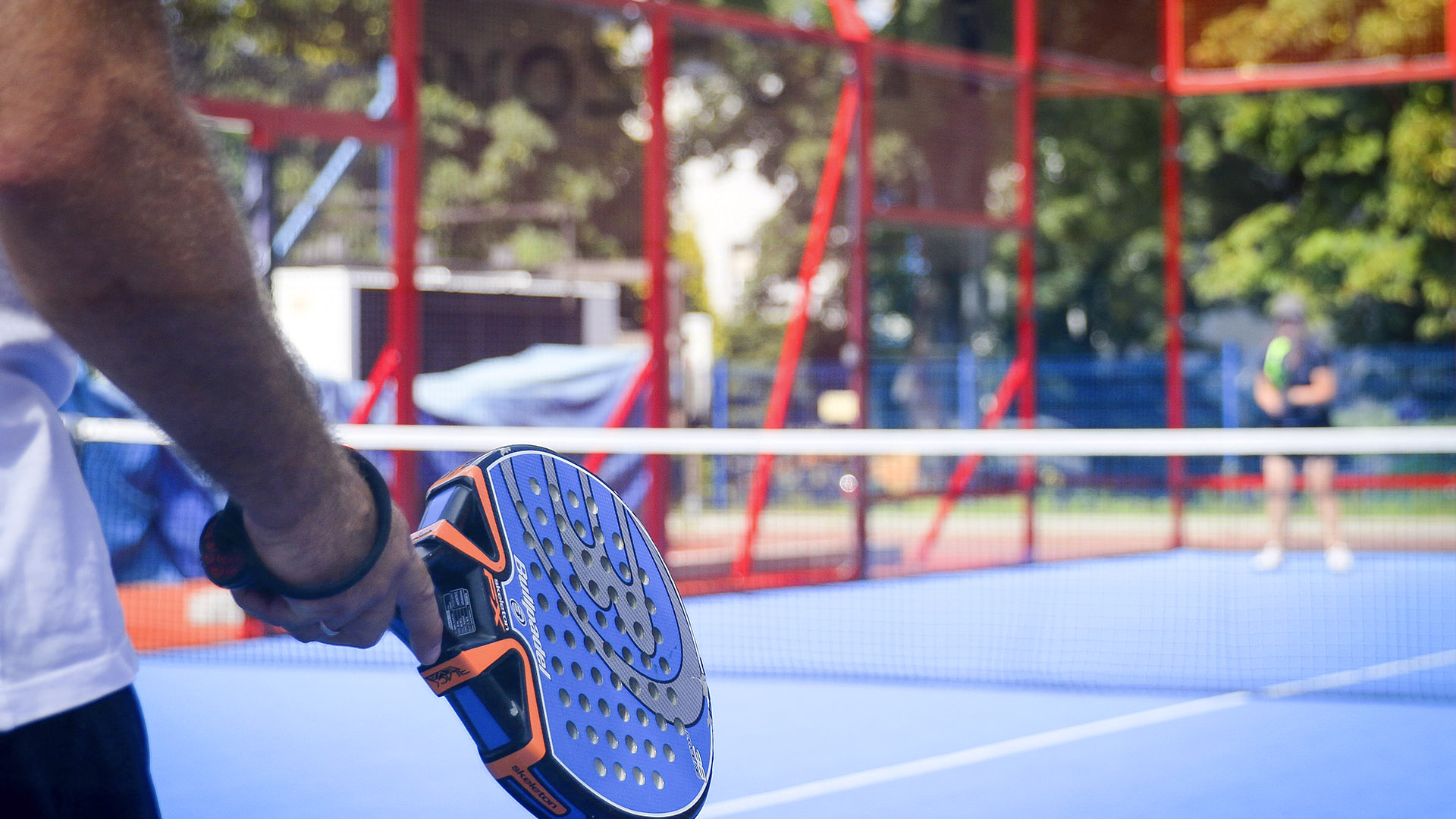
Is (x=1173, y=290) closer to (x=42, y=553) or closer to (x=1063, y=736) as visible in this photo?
(x=1063, y=736)

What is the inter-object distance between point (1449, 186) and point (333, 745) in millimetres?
15659

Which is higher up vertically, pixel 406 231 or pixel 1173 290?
pixel 406 231

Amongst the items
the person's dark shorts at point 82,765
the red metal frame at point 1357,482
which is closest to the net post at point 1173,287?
the red metal frame at point 1357,482

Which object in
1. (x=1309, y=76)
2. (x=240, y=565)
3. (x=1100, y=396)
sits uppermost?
(x=1309, y=76)

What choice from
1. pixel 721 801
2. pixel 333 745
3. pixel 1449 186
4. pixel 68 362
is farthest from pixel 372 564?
pixel 1449 186

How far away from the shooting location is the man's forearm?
27.8 inches

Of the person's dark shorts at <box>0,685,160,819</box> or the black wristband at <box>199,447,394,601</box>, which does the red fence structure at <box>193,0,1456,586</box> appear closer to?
the person's dark shorts at <box>0,685,160,819</box>

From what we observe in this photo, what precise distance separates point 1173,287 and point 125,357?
10164 millimetres

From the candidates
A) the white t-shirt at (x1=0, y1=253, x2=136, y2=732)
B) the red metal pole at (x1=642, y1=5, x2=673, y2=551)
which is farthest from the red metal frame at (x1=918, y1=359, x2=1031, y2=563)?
the white t-shirt at (x1=0, y1=253, x2=136, y2=732)

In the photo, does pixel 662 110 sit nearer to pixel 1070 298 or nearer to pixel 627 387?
pixel 627 387

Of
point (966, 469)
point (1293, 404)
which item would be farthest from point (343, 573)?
point (1293, 404)

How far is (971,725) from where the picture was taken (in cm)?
484

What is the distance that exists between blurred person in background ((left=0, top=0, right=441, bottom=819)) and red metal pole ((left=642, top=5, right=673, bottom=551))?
672 centimetres

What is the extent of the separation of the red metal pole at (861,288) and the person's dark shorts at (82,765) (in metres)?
7.46
